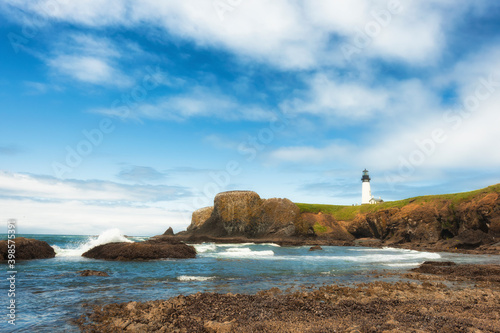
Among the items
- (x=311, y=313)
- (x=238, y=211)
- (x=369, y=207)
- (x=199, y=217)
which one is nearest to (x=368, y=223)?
(x=369, y=207)

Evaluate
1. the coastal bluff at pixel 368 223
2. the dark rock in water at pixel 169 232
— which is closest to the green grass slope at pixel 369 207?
the coastal bluff at pixel 368 223

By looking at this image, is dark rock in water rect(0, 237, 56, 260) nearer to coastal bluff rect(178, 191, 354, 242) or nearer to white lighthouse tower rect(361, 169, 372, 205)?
coastal bluff rect(178, 191, 354, 242)

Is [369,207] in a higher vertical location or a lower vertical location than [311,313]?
higher

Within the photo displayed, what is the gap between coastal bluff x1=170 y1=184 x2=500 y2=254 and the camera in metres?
45.5

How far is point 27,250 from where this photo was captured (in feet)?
74.1

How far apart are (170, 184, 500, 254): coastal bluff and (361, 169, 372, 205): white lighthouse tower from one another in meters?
27.9

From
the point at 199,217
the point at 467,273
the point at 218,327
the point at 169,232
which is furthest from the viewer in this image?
the point at 169,232

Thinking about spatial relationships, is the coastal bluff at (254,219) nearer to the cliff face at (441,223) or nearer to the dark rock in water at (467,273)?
the cliff face at (441,223)

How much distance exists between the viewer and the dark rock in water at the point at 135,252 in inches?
908

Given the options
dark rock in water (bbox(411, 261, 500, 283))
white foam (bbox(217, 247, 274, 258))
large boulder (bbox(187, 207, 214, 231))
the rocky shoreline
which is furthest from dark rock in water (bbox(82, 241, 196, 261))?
large boulder (bbox(187, 207, 214, 231))

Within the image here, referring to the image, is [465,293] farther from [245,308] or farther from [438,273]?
[245,308]

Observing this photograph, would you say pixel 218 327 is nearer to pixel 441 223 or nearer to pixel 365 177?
pixel 441 223

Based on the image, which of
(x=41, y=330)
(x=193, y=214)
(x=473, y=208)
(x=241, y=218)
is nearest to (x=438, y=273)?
(x=41, y=330)

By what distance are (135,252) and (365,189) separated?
102 metres
